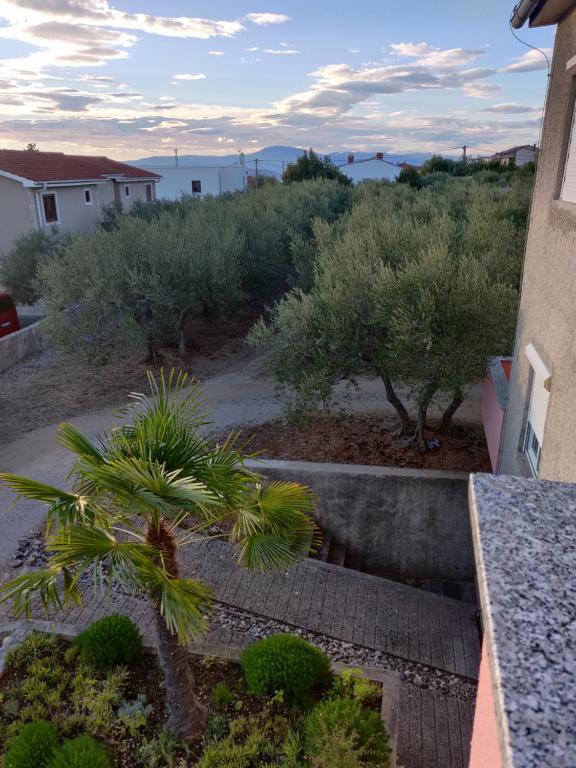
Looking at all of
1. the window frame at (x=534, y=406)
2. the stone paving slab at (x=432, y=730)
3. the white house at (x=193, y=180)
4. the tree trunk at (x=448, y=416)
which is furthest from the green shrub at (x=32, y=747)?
the white house at (x=193, y=180)

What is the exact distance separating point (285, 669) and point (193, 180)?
58133 millimetres

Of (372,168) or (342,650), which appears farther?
(372,168)

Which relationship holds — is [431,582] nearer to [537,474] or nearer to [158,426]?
[537,474]

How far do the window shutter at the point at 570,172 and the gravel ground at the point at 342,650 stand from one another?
19.5 feet

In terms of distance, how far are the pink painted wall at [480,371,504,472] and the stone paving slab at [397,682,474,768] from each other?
3458 mm

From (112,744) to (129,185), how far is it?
38.3m

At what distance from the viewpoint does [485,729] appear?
222 centimetres

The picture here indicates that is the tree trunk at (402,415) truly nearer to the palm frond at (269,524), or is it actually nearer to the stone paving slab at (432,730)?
the stone paving slab at (432,730)

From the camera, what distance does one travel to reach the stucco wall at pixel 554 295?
5.92 metres

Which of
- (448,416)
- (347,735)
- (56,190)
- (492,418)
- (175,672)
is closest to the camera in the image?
(347,735)

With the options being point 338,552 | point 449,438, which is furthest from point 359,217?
point 338,552

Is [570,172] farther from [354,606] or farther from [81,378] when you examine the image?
[81,378]

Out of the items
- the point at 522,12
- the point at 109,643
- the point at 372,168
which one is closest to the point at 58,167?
the point at 522,12

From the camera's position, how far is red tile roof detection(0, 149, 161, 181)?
93.1ft
